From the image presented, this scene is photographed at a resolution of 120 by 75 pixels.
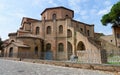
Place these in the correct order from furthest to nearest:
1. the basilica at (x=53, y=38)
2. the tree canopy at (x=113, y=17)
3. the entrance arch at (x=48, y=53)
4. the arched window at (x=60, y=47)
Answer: the tree canopy at (x=113, y=17) → the arched window at (x=60, y=47) → the entrance arch at (x=48, y=53) → the basilica at (x=53, y=38)

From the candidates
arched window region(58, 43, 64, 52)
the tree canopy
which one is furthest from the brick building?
the tree canopy

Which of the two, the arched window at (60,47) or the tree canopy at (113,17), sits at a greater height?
the tree canopy at (113,17)

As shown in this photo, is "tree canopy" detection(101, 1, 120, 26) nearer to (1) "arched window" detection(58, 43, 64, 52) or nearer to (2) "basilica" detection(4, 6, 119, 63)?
(2) "basilica" detection(4, 6, 119, 63)

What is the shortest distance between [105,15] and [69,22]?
43.1ft

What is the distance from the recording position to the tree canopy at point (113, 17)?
118 feet

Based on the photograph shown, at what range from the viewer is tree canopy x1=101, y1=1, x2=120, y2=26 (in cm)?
3584

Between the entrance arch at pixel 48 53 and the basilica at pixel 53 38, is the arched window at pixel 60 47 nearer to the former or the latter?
the basilica at pixel 53 38

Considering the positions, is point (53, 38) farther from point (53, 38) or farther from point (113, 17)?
point (113, 17)

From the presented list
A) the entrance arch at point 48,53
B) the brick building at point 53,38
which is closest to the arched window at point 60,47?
the brick building at point 53,38

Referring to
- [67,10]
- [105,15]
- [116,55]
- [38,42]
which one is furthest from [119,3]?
[116,55]

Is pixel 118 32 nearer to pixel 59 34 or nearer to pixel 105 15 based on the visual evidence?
pixel 105 15

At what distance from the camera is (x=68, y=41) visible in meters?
31.6

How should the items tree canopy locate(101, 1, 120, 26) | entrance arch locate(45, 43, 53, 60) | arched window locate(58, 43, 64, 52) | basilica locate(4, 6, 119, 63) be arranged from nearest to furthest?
basilica locate(4, 6, 119, 63) < entrance arch locate(45, 43, 53, 60) < arched window locate(58, 43, 64, 52) < tree canopy locate(101, 1, 120, 26)

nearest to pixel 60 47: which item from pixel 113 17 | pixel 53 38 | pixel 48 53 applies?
pixel 53 38
